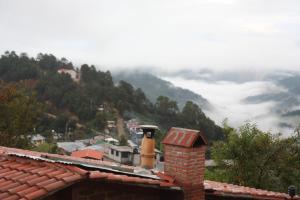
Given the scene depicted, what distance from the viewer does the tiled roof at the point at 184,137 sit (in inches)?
316

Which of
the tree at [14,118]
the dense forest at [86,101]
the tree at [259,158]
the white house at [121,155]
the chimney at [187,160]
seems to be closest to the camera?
the chimney at [187,160]

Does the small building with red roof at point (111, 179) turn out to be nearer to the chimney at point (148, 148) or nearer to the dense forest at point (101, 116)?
the chimney at point (148, 148)

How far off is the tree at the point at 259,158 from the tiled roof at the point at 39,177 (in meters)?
20.2

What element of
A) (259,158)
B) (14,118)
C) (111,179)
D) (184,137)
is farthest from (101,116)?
(111,179)

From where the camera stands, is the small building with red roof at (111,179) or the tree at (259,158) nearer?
the small building with red roof at (111,179)

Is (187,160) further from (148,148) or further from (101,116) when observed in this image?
(101,116)

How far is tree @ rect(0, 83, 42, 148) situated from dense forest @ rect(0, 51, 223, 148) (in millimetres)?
53321

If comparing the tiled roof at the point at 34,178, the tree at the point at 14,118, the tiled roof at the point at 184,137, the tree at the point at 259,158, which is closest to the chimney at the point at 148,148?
the tiled roof at the point at 184,137

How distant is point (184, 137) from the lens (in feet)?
26.9

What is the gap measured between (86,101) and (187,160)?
9711 centimetres

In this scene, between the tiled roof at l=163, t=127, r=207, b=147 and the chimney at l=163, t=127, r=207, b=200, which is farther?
the tiled roof at l=163, t=127, r=207, b=147

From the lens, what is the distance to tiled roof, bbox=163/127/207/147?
316 inches

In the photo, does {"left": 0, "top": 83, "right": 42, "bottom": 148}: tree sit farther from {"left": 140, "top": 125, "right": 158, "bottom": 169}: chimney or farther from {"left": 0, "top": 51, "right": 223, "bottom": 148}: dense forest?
{"left": 0, "top": 51, "right": 223, "bottom": 148}: dense forest

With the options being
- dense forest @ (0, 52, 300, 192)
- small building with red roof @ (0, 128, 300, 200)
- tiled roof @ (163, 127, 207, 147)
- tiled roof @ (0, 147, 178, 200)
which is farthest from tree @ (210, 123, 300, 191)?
tiled roof @ (0, 147, 178, 200)
